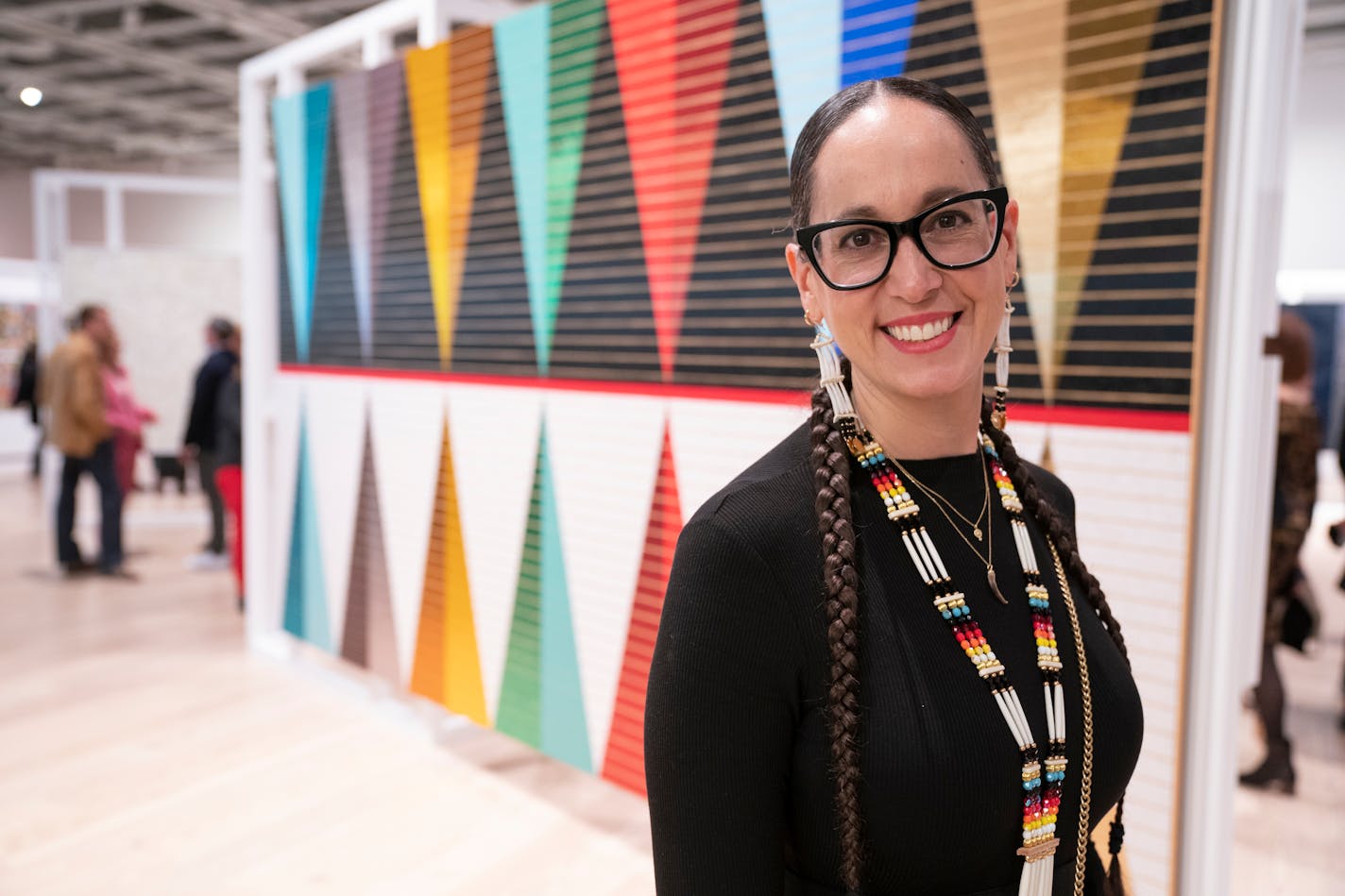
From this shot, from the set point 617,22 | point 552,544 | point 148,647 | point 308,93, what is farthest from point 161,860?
point 308,93

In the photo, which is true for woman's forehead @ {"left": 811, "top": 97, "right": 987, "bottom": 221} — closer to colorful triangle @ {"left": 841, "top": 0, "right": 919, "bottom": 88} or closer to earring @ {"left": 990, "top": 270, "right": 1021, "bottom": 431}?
earring @ {"left": 990, "top": 270, "right": 1021, "bottom": 431}

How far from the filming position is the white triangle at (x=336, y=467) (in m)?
3.96

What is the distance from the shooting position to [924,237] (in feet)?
3.28

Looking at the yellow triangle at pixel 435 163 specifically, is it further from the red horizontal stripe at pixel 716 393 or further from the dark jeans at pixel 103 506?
the dark jeans at pixel 103 506

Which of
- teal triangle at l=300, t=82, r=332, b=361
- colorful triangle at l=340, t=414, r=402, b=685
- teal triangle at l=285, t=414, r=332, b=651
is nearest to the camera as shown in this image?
colorful triangle at l=340, t=414, r=402, b=685

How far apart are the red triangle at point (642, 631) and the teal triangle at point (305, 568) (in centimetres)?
180

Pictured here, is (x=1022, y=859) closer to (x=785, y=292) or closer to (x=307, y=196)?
(x=785, y=292)

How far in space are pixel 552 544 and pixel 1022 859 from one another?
2.19m

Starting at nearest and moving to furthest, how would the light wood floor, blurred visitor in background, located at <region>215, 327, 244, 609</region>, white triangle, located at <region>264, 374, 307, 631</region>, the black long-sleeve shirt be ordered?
the light wood floor
white triangle, located at <region>264, 374, 307, 631</region>
blurred visitor in background, located at <region>215, 327, 244, 609</region>
the black long-sleeve shirt

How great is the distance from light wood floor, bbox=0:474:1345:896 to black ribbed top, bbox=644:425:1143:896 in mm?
1970

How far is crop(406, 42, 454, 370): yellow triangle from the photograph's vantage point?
11.2ft

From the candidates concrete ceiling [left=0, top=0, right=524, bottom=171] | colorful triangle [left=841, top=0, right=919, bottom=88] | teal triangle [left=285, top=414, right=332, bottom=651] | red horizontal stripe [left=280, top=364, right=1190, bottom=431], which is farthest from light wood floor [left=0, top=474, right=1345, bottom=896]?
concrete ceiling [left=0, top=0, right=524, bottom=171]

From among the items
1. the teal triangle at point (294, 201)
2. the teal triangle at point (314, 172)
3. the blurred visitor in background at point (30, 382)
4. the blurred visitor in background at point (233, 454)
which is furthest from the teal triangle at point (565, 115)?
the blurred visitor in background at point (30, 382)

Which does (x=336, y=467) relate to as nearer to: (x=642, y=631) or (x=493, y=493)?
(x=493, y=493)
